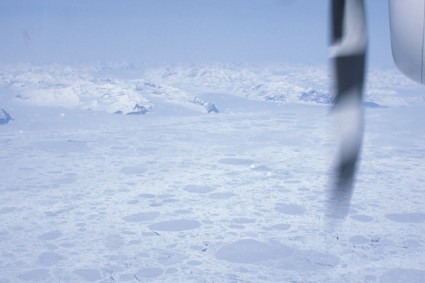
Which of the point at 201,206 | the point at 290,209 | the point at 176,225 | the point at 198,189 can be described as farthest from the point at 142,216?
the point at 290,209

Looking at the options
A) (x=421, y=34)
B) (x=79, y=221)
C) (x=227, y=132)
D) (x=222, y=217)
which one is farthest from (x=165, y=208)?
(x=227, y=132)

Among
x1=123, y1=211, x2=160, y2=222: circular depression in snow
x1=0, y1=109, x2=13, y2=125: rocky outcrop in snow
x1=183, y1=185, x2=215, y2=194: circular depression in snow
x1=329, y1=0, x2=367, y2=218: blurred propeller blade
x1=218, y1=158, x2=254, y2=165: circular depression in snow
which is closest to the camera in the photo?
x1=329, y1=0, x2=367, y2=218: blurred propeller blade

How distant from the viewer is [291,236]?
39.6ft

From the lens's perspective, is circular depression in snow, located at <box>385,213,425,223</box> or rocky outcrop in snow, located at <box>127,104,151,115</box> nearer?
circular depression in snow, located at <box>385,213,425,223</box>

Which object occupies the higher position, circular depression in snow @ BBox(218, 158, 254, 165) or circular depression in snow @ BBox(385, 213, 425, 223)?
circular depression in snow @ BBox(385, 213, 425, 223)

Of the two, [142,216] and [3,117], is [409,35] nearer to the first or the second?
[142,216]

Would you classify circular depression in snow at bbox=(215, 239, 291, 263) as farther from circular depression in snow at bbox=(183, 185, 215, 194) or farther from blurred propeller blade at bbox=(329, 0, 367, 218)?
blurred propeller blade at bbox=(329, 0, 367, 218)

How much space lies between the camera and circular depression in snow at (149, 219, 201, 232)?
12.8 m

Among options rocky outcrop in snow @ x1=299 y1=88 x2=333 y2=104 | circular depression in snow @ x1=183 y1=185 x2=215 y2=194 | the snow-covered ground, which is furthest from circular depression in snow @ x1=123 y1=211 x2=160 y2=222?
rocky outcrop in snow @ x1=299 y1=88 x2=333 y2=104

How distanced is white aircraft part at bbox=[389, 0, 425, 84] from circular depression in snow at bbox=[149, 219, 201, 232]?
1261 cm

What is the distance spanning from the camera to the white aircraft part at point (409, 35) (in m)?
0.70

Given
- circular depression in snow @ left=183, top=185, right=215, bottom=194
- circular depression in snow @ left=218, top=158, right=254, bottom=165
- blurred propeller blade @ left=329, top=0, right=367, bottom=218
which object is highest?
blurred propeller blade @ left=329, top=0, right=367, bottom=218

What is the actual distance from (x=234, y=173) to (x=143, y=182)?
5.61 metres

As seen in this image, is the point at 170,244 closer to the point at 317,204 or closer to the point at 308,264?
the point at 308,264
